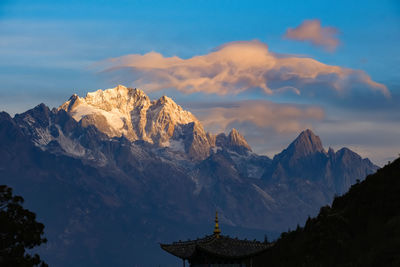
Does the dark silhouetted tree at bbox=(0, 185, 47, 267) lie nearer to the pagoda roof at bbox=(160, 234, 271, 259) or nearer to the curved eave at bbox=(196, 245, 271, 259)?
the pagoda roof at bbox=(160, 234, 271, 259)

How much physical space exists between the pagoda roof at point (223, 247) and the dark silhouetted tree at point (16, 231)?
85.2 feet

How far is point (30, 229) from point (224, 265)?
112ft

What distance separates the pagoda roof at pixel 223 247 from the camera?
4225 inches

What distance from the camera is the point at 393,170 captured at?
633 feet

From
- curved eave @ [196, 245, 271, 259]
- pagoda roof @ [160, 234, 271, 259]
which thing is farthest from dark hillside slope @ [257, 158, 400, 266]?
pagoda roof @ [160, 234, 271, 259]

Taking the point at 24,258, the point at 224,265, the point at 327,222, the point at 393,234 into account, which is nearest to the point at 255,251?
the point at 224,265

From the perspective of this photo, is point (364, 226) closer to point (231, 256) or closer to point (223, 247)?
point (223, 247)

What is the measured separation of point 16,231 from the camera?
127 metres

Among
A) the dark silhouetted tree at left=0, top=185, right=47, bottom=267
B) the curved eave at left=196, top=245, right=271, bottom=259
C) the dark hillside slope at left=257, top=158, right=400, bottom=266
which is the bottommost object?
the curved eave at left=196, top=245, right=271, bottom=259

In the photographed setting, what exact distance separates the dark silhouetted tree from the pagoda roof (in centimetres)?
2597

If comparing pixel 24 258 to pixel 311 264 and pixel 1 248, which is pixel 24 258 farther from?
pixel 311 264

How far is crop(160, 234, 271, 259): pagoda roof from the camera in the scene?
107312 mm

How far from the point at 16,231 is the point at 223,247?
35.3 meters

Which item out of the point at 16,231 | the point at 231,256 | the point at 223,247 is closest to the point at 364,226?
the point at 223,247
